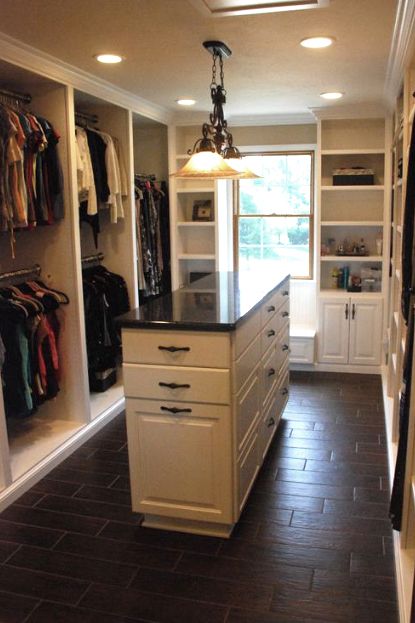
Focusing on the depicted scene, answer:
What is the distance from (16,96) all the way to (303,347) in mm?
3201

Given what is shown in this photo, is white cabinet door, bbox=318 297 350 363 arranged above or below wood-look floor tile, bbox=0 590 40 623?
above

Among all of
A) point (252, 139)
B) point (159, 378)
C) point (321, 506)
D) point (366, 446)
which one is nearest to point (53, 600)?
point (159, 378)

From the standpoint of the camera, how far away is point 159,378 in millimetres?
2633

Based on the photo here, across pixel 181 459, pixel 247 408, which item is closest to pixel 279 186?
pixel 247 408

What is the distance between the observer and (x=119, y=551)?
259 cm

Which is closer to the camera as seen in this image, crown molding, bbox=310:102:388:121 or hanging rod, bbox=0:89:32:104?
hanging rod, bbox=0:89:32:104

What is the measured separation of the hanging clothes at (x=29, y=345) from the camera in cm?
321

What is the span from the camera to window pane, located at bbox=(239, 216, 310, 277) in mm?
5723

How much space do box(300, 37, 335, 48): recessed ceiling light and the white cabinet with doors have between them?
2603 millimetres

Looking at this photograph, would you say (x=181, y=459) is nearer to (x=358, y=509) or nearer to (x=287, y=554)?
(x=287, y=554)

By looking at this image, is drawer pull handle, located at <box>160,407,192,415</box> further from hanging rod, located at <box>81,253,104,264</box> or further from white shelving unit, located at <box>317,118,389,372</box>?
white shelving unit, located at <box>317,118,389,372</box>

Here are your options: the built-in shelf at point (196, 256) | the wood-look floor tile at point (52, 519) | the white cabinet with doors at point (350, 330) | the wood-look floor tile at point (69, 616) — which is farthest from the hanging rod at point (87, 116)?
the wood-look floor tile at point (69, 616)

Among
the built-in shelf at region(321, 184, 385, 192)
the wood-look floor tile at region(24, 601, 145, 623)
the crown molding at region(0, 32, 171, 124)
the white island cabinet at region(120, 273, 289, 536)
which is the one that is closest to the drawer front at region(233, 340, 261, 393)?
the white island cabinet at region(120, 273, 289, 536)

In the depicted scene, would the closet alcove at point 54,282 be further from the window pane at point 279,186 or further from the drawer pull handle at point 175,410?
the window pane at point 279,186
